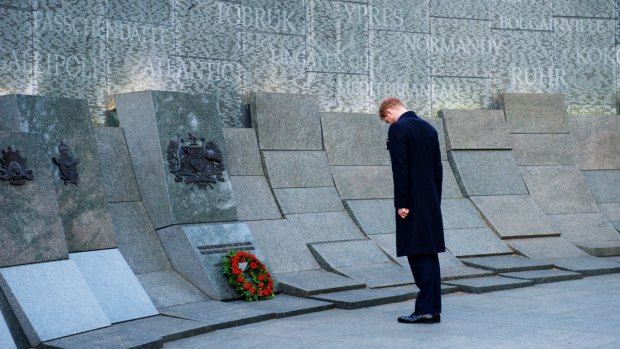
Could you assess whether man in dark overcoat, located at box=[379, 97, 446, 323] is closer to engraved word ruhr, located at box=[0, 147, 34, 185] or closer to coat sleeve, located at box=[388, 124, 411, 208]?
coat sleeve, located at box=[388, 124, 411, 208]

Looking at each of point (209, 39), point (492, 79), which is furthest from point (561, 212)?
point (209, 39)

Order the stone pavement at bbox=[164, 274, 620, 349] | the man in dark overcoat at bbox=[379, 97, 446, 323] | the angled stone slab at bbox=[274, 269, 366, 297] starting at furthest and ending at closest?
the angled stone slab at bbox=[274, 269, 366, 297]
the man in dark overcoat at bbox=[379, 97, 446, 323]
the stone pavement at bbox=[164, 274, 620, 349]

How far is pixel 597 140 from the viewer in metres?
12.3

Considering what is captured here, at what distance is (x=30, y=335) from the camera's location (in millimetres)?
5871

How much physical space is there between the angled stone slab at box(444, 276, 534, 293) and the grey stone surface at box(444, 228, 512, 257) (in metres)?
1.01

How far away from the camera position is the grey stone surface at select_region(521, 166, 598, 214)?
11.4 metres

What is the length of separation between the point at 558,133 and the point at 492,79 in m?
1.21

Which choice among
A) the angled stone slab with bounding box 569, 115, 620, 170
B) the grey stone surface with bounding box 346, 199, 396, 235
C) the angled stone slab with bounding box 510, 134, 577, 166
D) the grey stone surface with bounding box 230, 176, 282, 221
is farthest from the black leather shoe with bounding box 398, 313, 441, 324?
the angled stone slab with bounding box 569, 115, 620, 170

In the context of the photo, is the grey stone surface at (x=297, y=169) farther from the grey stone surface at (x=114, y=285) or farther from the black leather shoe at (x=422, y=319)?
the black leather shoe at (x=422, y=319)

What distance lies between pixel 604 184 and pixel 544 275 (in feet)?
11.4

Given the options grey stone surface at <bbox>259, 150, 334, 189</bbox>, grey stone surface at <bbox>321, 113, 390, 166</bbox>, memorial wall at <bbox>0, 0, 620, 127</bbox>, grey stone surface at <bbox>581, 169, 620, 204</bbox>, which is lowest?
grey stone surface at <bbox>581, 169, 620, 204</bbox>

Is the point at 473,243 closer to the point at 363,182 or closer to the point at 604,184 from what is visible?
the point at 363,182

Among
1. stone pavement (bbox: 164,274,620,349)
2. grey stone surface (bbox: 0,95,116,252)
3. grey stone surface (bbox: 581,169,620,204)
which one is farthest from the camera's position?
grey stone surface (bbox: 581,169,620,204)

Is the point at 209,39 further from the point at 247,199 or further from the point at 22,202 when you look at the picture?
the point at 22,202
